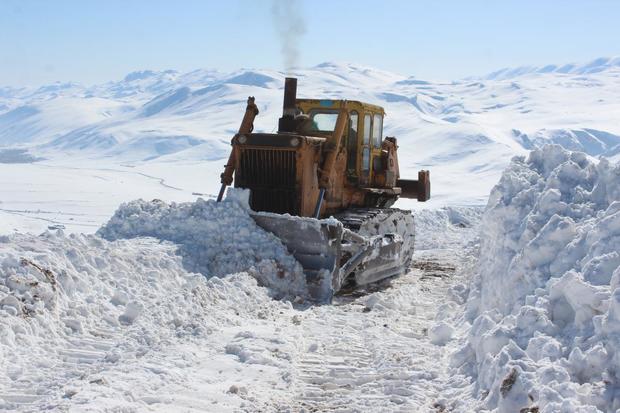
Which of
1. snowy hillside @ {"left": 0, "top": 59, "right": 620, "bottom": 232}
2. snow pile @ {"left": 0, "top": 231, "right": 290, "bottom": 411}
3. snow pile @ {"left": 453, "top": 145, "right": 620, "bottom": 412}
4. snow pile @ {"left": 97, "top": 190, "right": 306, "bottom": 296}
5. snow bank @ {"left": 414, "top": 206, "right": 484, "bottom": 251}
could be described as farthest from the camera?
snowy hillside @ {"left": 0, "top": 59, "right": 620, "bottom": 232}

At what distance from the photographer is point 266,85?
104500mm

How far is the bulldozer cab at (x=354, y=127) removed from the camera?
10938mm

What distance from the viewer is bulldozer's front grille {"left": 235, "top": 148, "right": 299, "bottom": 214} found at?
387 inches

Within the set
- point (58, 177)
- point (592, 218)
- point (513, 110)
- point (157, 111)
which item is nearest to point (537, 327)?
point (592, 218)

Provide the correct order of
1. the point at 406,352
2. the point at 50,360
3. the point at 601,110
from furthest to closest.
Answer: the point at 601,110, the point at 406,352, the point at 50,360

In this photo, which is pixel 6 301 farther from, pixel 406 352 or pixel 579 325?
pixel 579 325

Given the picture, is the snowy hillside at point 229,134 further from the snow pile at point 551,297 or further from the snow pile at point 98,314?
the snow pile at point 551,297

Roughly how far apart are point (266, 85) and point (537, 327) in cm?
10151

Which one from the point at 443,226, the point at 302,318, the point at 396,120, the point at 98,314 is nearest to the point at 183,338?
the point at 98,314

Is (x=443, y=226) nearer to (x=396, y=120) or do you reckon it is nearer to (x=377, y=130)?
(x=377, y=130)

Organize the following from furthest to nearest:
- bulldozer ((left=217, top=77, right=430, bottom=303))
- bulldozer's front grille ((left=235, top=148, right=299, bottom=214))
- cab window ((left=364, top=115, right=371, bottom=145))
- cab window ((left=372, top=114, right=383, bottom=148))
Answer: cab window ((left=372, top=114, right=383, bottom=148)) → cab window ((left=364, top=115, right=371, bottom=145)) → bulldozer's front grille ((left=235, top=148, right=299, bottom=214)) → bulldozer ((left=217, top=77, right=430, bottom=303))

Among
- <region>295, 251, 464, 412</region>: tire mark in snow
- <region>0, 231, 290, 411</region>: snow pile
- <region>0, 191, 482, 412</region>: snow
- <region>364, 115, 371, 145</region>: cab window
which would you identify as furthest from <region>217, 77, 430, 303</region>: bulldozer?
<region>0, 231, 290, 411</region>: snow pile

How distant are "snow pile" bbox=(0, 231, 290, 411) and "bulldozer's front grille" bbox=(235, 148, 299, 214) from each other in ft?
6.02

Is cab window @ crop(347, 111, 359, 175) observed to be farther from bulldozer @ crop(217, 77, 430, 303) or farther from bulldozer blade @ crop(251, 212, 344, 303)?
bulldozer blade @ crop(251, 212, 344, 303)
